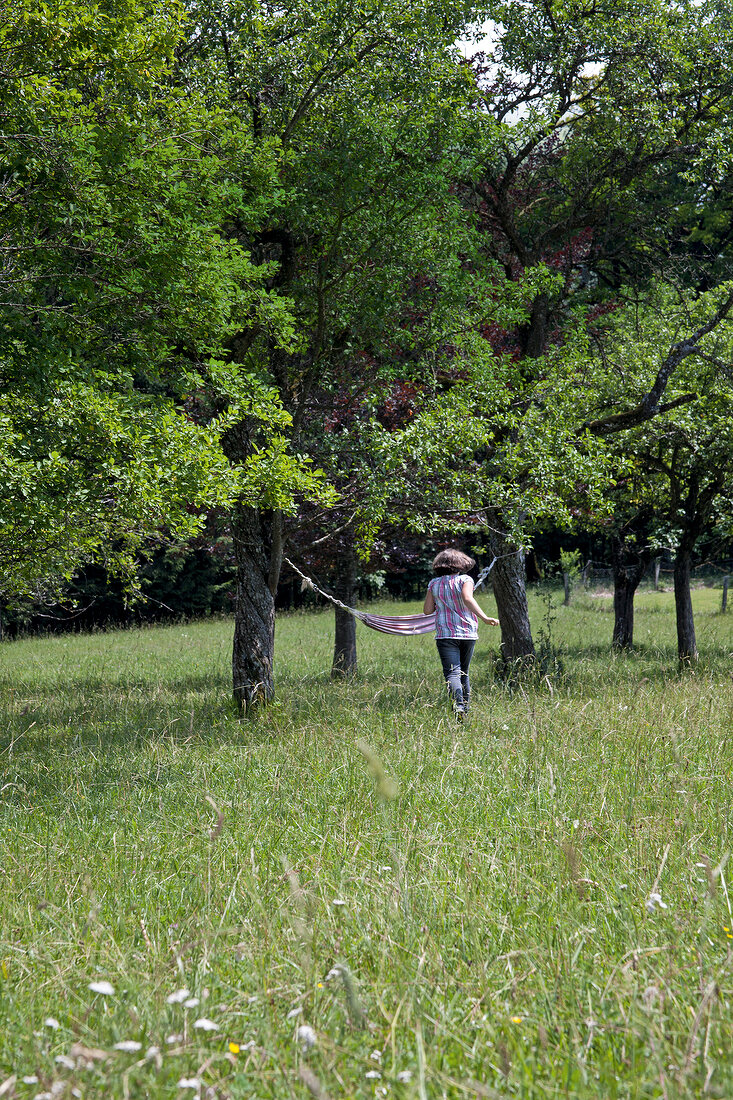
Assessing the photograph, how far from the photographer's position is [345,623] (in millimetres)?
13812

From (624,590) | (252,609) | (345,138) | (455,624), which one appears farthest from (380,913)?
(624,590)

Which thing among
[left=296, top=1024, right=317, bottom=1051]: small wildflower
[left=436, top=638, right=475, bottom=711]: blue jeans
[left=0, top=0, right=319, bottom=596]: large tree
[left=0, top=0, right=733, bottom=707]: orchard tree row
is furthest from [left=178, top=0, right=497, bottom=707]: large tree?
[left=296, top=1024, right=317, bottom=1051]: small wildflower

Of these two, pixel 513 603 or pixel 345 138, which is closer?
pixel 345 138

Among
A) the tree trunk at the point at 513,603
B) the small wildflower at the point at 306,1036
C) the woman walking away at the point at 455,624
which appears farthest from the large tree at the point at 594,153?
the small wildflower at the point at 306,1036

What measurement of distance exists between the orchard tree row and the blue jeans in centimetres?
169

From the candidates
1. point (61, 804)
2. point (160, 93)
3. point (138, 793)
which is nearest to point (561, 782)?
point (138, 793)

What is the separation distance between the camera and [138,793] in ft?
16.4

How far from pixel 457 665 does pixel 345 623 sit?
6.75m

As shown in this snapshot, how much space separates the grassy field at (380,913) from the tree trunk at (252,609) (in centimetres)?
229

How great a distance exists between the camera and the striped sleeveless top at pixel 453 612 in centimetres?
725

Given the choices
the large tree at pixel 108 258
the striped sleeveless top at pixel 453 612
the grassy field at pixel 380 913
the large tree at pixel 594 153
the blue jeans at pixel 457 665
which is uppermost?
the large tree at pixel 594 153

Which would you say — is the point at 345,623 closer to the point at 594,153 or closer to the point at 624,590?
the point at 624,590

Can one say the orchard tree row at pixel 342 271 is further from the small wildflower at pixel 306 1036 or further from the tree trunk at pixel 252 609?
the small wildflower at pixel 306 1036

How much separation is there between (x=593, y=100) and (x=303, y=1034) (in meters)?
11.1
